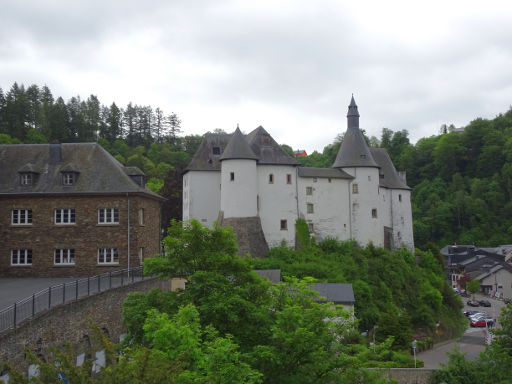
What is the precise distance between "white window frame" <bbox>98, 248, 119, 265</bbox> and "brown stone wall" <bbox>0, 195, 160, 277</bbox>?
0.62 ft

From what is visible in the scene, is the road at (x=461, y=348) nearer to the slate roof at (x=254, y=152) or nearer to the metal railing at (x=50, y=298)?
the slate roof at (x=254, y=152)

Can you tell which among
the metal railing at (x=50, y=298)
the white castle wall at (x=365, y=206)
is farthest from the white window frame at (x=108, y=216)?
the white castle wall at (x=365, y=206)

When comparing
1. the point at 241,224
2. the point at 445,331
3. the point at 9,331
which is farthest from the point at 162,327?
the point at 445,331

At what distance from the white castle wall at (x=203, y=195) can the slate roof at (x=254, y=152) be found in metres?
0.67

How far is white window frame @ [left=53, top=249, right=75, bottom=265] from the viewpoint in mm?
27938

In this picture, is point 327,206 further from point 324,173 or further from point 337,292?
point 337,292

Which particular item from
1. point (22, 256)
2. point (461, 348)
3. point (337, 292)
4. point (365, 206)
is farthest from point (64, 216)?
point (461, 348)

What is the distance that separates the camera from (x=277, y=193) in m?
43.5

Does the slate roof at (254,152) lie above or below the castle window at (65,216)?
above

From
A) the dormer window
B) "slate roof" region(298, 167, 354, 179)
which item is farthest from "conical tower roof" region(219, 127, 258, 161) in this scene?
the dormer window

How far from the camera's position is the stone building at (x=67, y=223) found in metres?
27.8

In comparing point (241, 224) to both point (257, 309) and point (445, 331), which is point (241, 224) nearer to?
point (445, 331)

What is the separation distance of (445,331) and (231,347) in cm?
3820

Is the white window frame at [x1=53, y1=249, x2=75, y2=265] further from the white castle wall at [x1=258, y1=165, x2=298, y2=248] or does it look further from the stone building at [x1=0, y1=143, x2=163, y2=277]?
the white castle wall at [x1=258, y1=165, x2=298, y2=248]
